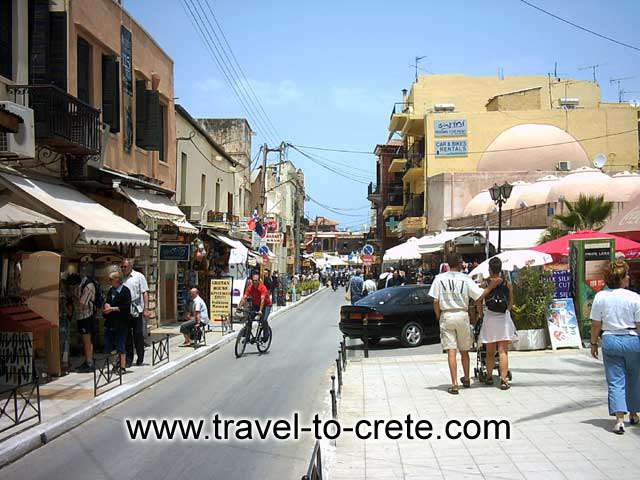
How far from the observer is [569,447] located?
6641 mm

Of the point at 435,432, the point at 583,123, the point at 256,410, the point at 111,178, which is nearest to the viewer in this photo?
the point at 435,432

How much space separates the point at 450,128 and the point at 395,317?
1159 inches

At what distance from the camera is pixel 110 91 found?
17.1 metres

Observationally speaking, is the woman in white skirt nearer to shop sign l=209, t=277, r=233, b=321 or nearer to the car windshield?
the car windshield

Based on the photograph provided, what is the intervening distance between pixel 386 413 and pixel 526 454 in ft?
7.65

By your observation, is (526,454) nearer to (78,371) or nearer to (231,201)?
(78,371)

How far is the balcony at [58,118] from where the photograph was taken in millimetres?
12430

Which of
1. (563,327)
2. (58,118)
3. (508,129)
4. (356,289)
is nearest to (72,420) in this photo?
(58,118)

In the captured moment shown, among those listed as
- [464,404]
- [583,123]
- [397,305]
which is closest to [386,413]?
[464,404]

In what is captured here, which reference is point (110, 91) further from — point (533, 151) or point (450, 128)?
point (450, 128)

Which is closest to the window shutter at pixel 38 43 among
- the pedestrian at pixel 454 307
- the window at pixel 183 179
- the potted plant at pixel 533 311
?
the pedestrian at pixel 454 307

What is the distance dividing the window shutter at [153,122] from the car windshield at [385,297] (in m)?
7.88

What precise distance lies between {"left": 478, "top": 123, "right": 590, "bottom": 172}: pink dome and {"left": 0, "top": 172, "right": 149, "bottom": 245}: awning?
97.5 ft

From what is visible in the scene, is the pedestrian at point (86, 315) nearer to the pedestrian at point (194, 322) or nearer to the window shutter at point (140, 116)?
the pedestrian at point (194, 322)
